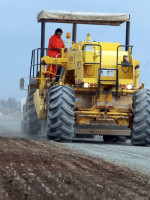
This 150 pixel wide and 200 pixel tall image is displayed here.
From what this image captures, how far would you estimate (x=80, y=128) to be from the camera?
691 inches

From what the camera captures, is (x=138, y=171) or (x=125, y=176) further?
(x=138, y=171)

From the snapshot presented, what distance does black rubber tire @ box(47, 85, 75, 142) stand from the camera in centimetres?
1706

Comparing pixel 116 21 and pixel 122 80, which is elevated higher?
pixel 116 21

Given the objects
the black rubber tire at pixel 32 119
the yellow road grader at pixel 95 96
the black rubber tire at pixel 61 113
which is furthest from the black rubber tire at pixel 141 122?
the black rubber tire at pixel 32 119

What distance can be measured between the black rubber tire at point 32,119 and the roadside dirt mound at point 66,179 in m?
9.83

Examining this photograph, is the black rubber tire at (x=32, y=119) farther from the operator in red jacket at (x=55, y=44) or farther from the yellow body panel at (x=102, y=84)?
the yellow body panel at (x=102, y=84)

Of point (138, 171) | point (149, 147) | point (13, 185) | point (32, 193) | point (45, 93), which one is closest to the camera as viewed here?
point (32, 193)

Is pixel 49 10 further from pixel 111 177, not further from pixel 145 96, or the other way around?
pixel 111 177

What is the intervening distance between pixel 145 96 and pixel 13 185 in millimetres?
10601

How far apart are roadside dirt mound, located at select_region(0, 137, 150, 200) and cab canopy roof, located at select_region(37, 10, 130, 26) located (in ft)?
29.2

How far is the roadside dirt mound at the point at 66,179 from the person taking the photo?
6.90m

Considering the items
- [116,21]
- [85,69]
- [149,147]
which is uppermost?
[116,21]

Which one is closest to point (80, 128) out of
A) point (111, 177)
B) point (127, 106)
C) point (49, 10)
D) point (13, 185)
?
point (127, 106)

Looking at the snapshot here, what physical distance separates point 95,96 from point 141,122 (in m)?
1.73
